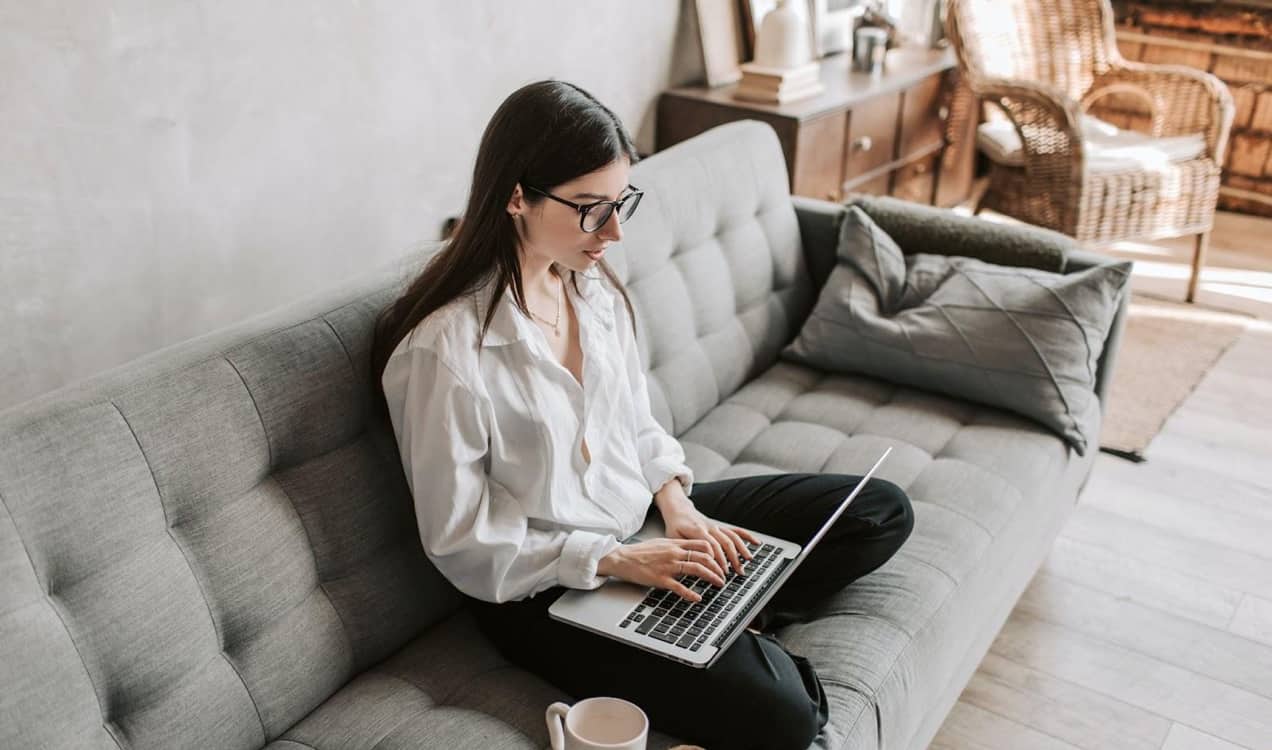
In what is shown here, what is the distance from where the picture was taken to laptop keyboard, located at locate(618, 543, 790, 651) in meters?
1.41

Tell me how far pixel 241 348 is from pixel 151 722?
440 mm

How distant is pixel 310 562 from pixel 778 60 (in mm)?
2196

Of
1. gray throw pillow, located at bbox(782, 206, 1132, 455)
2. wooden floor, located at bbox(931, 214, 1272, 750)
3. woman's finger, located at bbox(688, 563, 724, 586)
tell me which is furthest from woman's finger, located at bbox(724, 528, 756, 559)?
gray throw pillow, located at bbox(782, 206, 1132, 455)

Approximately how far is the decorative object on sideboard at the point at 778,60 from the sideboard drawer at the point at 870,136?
0.79 feet

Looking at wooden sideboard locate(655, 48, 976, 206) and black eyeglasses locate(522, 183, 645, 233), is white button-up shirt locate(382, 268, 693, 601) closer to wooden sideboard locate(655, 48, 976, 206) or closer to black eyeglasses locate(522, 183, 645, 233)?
black eyeglasses locate(522, 183, 645, 233)

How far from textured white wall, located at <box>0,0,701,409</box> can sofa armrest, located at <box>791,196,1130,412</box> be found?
79 cm

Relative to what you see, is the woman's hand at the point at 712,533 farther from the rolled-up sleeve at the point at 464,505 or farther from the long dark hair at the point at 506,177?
the long dark hair at the point at 506,177

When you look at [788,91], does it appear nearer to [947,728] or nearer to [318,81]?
[318,81]

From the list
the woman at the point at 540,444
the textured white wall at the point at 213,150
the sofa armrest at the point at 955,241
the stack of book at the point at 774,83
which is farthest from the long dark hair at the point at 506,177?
the stack of book at the point at 774,83

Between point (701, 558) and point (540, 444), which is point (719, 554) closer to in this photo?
point (701, 558)

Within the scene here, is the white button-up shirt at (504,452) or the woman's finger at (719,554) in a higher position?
the white button-up shirt at (504,452)

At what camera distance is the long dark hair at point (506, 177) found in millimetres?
1455

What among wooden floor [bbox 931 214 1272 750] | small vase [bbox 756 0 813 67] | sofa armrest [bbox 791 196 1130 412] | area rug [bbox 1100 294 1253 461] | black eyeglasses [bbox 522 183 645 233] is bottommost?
area rug [bbox 1100 294 1253 461]

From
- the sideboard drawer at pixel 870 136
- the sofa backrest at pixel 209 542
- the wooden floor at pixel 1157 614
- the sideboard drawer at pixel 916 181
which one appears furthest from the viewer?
the sideboard drawer at pixel 916 181
